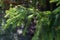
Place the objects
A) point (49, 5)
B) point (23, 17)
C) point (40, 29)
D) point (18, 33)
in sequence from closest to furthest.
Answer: point (40, 29) → point (23, 17) → point (49, 5) → point (18, 33)

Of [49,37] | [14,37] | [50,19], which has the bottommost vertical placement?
[14,37]

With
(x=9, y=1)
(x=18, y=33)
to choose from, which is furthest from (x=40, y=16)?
(x=18, y=33)

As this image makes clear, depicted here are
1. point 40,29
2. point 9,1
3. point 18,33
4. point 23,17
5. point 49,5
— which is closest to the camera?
point 40,29

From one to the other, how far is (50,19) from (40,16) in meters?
0.11

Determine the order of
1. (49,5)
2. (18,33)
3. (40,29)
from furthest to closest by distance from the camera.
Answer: (18,33), (49,5), (40,29)

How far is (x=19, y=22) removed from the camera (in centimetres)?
198

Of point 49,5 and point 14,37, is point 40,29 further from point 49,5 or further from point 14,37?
point 14,37

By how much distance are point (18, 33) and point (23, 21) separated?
1.24 meters

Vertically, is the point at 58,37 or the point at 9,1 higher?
the point at 9,1

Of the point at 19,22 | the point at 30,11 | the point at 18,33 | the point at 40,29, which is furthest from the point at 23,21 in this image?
the point at 18,33

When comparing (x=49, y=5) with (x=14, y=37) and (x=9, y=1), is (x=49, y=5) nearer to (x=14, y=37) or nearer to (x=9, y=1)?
(x=9, y=1)

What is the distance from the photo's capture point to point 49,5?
224 centimetres

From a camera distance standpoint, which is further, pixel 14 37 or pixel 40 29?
pixel 14 37

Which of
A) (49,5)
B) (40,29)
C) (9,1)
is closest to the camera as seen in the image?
(40,29)
